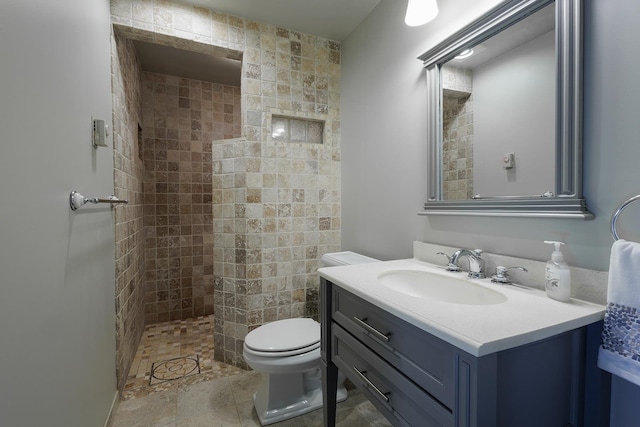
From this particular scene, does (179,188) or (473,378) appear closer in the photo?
(473,378)

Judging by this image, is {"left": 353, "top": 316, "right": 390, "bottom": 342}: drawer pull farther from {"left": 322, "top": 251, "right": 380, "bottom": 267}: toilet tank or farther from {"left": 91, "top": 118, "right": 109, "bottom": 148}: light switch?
{"left": 91, "top": 118, "right": 109, "bottom": 148}: light switch

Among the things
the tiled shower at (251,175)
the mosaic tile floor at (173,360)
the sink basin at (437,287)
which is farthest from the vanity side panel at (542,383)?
the mosaic tile floor at (173,360)

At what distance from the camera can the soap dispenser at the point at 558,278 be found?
862mm

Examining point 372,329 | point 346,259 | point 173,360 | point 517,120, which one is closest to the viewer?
point 372,329

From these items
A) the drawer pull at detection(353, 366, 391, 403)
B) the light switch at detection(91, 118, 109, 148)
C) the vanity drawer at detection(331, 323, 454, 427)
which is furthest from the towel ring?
the light switch at detection(91, 118, 109, 148)

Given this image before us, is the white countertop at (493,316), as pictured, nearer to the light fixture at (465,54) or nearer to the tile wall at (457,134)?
the tile wall at (457,134)

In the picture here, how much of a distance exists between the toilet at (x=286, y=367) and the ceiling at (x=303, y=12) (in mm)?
2060

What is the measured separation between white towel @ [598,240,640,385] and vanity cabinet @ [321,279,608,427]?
6 centimetres

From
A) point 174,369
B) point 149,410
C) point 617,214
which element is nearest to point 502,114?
point 617,214

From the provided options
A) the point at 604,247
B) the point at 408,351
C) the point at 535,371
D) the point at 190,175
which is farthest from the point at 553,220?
the point at 190,175

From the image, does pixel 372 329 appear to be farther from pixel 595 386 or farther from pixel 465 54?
pixel 465 54

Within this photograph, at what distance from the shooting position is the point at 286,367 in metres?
1.49

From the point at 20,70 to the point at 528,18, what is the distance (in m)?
1.60

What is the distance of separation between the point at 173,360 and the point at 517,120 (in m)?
2.64
